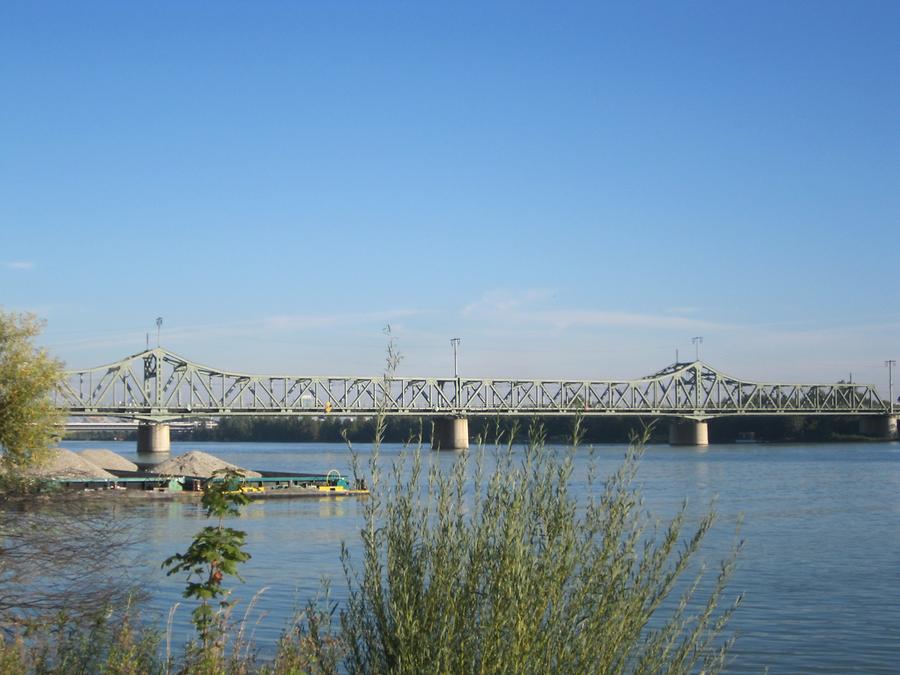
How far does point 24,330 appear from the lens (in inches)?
772

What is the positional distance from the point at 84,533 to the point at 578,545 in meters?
12.3

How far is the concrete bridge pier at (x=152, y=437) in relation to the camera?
132750 mm

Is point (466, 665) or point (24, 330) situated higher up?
point (24, 330)

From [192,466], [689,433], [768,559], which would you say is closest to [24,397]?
[768,559]

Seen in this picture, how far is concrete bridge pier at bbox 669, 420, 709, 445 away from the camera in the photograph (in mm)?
157625

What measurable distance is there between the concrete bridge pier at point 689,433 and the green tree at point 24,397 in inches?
5691

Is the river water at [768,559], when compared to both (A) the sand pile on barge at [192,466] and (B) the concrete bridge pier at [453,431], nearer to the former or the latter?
(A) the sand pile on barge at [192,466]

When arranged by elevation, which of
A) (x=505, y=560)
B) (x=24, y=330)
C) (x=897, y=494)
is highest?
(x=24, y=330)

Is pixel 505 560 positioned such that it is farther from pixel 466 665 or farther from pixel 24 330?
pixel 24 330

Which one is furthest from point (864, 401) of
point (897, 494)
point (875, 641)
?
point (875, 641)

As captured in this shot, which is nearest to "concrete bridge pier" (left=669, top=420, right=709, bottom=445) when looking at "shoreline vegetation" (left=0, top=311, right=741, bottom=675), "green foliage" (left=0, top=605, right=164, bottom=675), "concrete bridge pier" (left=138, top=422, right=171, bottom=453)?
"concrete bridge pier" (left=138, top=422, right=171, bottom=453)

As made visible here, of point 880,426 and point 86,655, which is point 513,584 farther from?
point 880,426

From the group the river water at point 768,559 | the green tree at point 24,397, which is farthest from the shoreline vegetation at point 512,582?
the green tree at point 24,397

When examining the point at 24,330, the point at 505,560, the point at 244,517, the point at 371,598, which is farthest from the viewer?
the point at 244,517
